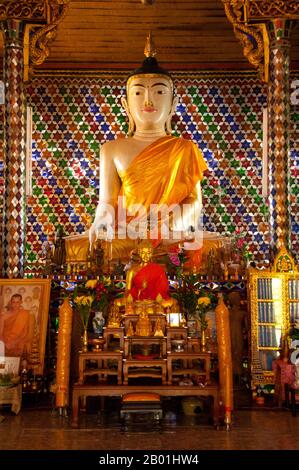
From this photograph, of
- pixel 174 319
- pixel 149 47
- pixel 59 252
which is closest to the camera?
pixel 174 319

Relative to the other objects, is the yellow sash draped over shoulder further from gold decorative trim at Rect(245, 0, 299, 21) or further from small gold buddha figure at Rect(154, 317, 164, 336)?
small gold buddha figure at Rect(154, 317, 164, 336)

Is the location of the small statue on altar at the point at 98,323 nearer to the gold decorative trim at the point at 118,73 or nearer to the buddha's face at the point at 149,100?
the buddha's face at the point at 149,100

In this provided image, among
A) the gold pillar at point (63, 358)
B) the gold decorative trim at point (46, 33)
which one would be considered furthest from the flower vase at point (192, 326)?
the gold decorative trim at point (46, 33)

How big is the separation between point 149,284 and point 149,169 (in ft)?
10.5

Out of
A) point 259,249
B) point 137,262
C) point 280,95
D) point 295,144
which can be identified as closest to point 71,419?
point 137,262

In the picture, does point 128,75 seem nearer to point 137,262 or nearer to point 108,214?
point 108,214

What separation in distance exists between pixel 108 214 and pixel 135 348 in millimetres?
3122

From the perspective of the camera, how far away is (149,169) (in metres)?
10.1

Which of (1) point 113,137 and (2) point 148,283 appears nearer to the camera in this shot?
(2) point 148,283

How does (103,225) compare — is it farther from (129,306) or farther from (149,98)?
(129,306)

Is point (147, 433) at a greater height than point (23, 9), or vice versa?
point (23, 9)

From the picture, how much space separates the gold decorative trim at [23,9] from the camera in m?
8.73

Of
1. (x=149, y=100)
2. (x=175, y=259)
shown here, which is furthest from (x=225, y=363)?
(x=149, y=100)

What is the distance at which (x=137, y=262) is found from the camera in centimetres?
A: 759
